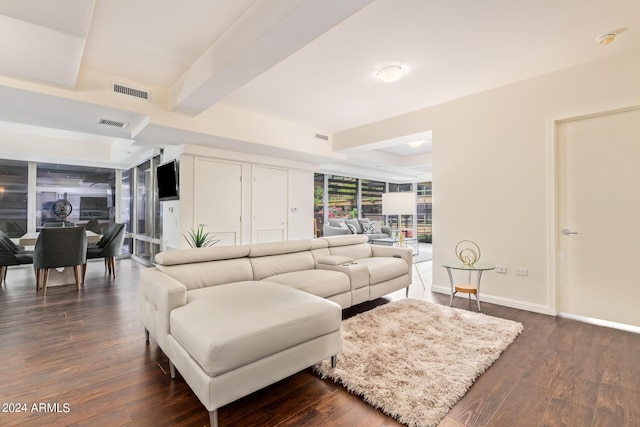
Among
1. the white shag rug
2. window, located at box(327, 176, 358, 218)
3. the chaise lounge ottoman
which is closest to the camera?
the chaise lounge ottoman

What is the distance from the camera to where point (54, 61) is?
2.67 metres

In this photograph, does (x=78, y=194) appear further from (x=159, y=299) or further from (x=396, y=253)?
(x=396, y=253)

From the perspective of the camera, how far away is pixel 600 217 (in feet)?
10.1

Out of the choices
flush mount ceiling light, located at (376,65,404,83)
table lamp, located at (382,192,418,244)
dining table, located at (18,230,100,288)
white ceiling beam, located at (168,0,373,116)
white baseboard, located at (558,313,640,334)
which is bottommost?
white baseboard, located at (558,313,640,334)

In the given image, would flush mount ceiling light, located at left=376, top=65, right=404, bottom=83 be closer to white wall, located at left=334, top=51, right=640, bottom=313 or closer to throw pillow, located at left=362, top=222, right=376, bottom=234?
white wall, located at left=334, top=51, right=640, bottom=313

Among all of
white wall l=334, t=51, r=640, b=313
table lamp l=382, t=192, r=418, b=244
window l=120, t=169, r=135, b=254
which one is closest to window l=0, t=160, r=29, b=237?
window l=120, t=169, r=135, b=254

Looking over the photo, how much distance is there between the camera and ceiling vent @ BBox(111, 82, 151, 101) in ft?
11.2

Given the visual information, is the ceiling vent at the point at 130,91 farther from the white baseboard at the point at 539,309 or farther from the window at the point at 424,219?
the window at the point at 424,219

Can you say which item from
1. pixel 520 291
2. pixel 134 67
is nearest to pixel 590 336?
pixel 520 291

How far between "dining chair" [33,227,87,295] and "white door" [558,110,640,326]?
6.31 metres

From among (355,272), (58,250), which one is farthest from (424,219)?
(58,250)

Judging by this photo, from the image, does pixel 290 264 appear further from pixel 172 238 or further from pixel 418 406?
pixel 172 238

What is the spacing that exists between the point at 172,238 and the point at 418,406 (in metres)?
4.68

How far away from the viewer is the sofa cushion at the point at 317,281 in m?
2.84
